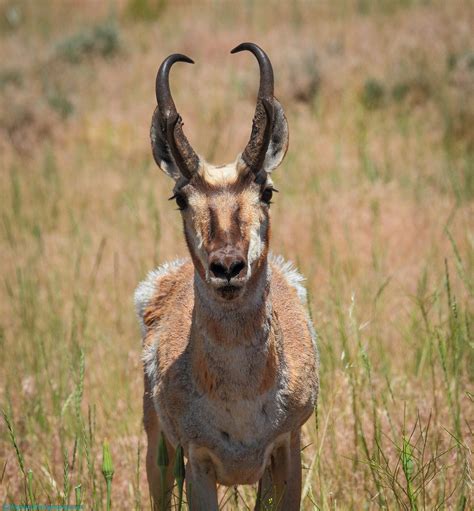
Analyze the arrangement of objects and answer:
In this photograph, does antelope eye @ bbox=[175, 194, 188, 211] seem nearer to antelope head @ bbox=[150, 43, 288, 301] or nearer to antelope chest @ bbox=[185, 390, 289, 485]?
antelope head @ bbox=[150, 43, 288, 301]

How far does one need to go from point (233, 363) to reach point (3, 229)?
6788 mm

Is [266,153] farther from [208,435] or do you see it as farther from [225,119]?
[225,119]

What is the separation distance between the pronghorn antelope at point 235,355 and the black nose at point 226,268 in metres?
0.20

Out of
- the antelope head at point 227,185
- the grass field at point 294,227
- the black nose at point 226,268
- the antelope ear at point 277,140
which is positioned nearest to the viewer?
the black nose at point 226,268

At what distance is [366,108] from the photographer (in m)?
12.8

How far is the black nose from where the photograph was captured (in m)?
3.69

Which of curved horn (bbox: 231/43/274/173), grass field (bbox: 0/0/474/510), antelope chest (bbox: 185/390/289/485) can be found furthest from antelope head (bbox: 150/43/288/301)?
grass field (bbox: 0/0/474/510)

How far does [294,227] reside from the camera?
899 cm

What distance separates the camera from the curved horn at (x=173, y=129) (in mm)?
4246

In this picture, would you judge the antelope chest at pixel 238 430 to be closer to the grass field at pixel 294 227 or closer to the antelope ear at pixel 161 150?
the grass field at pixel 294 227

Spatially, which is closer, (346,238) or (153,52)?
(346,238)

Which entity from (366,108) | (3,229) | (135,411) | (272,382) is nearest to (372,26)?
(366,108)

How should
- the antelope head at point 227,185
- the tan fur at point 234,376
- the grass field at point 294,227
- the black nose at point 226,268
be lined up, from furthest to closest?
the grass field at point 294,227
the tan fur at point 234,376
the antelope head at point 227,185
the black nose at point 226,268

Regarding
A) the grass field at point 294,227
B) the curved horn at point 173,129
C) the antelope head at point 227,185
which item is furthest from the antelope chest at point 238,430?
the curved horn at point 173,129
